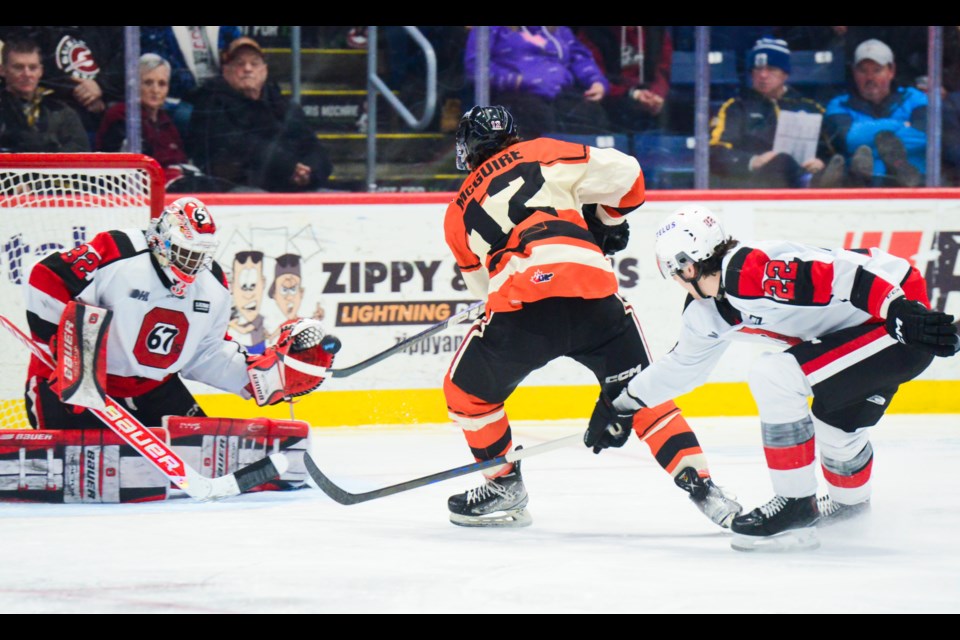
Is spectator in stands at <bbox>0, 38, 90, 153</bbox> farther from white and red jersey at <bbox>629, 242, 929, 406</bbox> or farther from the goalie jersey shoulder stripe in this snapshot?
white and red jersey at <bbox>629, 242, 929, 406</bbox>

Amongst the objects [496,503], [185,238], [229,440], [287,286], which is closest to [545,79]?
[287,286]

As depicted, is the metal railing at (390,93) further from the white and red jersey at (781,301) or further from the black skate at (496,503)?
the white and red jersey at (781,301)

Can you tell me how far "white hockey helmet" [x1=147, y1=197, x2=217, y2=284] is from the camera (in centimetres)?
373

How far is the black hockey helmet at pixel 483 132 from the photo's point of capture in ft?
11.5

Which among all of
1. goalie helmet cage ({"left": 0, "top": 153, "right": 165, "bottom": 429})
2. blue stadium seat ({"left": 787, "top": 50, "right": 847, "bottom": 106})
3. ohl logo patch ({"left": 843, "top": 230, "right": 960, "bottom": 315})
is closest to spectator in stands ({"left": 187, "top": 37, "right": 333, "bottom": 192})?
goalie helmet cage ({"left": 0, "top": 153, "right": 165, "bottom": 429})

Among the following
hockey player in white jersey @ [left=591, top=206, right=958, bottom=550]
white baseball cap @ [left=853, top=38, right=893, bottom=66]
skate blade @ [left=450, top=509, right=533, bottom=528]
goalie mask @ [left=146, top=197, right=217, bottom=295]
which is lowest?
skate blade @ [left=450, top=509, right=533, bottom=528]

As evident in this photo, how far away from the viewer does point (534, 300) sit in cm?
333

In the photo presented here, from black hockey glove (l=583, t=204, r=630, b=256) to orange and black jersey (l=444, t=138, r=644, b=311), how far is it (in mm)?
96

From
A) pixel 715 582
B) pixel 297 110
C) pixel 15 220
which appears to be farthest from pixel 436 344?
pixel 715 582

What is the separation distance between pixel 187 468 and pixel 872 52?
3807 millimetres

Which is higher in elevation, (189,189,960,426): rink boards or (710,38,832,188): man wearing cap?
(710,38,832,188): man wearing cap

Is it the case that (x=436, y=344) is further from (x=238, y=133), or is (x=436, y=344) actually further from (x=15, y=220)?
(x=15, y=220)

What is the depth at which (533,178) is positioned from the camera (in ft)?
11.2

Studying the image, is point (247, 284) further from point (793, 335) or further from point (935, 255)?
point (935, 255)
